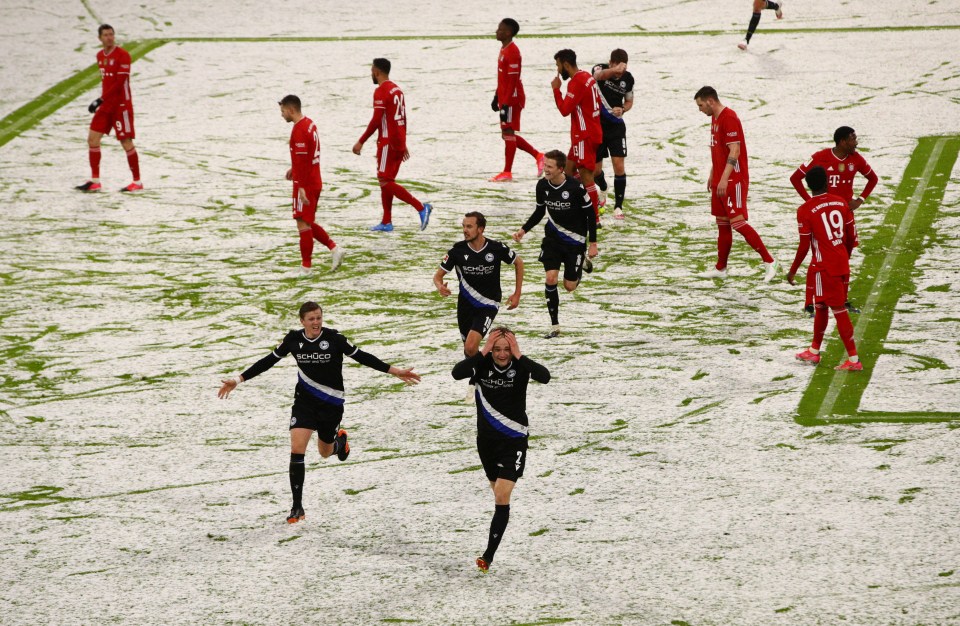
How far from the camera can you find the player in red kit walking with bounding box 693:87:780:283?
49.8ft

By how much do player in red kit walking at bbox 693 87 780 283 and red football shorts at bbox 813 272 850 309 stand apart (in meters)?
2.75

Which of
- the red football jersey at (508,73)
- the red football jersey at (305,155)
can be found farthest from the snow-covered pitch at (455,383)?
the red football jersey at (508,73)

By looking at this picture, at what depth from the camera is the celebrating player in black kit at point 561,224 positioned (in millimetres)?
14031

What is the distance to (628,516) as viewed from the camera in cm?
1027

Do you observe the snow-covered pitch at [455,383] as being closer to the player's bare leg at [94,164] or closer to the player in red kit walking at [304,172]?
the player's bare leg at [94,164]

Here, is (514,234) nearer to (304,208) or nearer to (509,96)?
(304,208)

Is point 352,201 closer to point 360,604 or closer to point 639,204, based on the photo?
point 639,204

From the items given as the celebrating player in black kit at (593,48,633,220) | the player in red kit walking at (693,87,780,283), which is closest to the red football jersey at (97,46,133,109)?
the celebrating player in black kit at (593,48,633,220)

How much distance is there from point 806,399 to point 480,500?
363 cm

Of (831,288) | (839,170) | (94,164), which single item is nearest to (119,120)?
(94,164)

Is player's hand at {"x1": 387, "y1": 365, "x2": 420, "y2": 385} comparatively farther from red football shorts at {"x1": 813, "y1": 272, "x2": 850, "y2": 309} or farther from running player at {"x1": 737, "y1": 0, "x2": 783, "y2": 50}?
running player at {"x1": 737, "y1": 0, "x2": 783, "y2": 50}

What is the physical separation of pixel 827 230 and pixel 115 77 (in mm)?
12034

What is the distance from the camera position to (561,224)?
14227 mm

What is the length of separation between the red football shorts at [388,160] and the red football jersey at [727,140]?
4.70 meters
